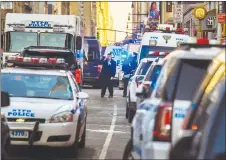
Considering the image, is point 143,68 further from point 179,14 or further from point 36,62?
point 179,14

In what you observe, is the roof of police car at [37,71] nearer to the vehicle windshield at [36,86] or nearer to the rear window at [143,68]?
the vehicle windshield at [36,86]

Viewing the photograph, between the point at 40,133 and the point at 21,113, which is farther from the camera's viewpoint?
the point at 21,113

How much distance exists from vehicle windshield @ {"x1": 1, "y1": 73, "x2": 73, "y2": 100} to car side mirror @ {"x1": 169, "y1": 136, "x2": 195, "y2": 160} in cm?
642

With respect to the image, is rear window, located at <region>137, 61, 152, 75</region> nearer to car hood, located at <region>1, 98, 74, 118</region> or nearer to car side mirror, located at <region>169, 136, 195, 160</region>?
car hood, located at <region>1, 98, 74, 118</region>

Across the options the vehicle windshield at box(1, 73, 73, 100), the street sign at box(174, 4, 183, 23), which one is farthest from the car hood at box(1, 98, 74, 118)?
the street sign at box(174, 4, 183, 23)

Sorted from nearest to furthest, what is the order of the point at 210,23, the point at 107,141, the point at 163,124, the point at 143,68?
the point at 163,124 < the point at 107,141 < the point at 143,68 < the point at 210,23

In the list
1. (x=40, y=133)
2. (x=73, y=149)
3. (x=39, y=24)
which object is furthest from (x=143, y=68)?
(x=39, y=24)

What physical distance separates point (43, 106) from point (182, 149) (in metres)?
5.85

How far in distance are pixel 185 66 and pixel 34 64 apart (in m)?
6.82

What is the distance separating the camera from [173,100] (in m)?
6.43

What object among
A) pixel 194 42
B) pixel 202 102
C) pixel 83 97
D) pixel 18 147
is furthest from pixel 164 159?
pixel 18 147

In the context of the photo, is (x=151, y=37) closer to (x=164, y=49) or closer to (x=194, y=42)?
(x=164, y=49)

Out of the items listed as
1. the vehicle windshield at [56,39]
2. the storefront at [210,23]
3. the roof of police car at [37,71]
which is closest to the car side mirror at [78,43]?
the vehicle windshield at [56,39]

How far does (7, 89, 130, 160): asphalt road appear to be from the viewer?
1149 cm
